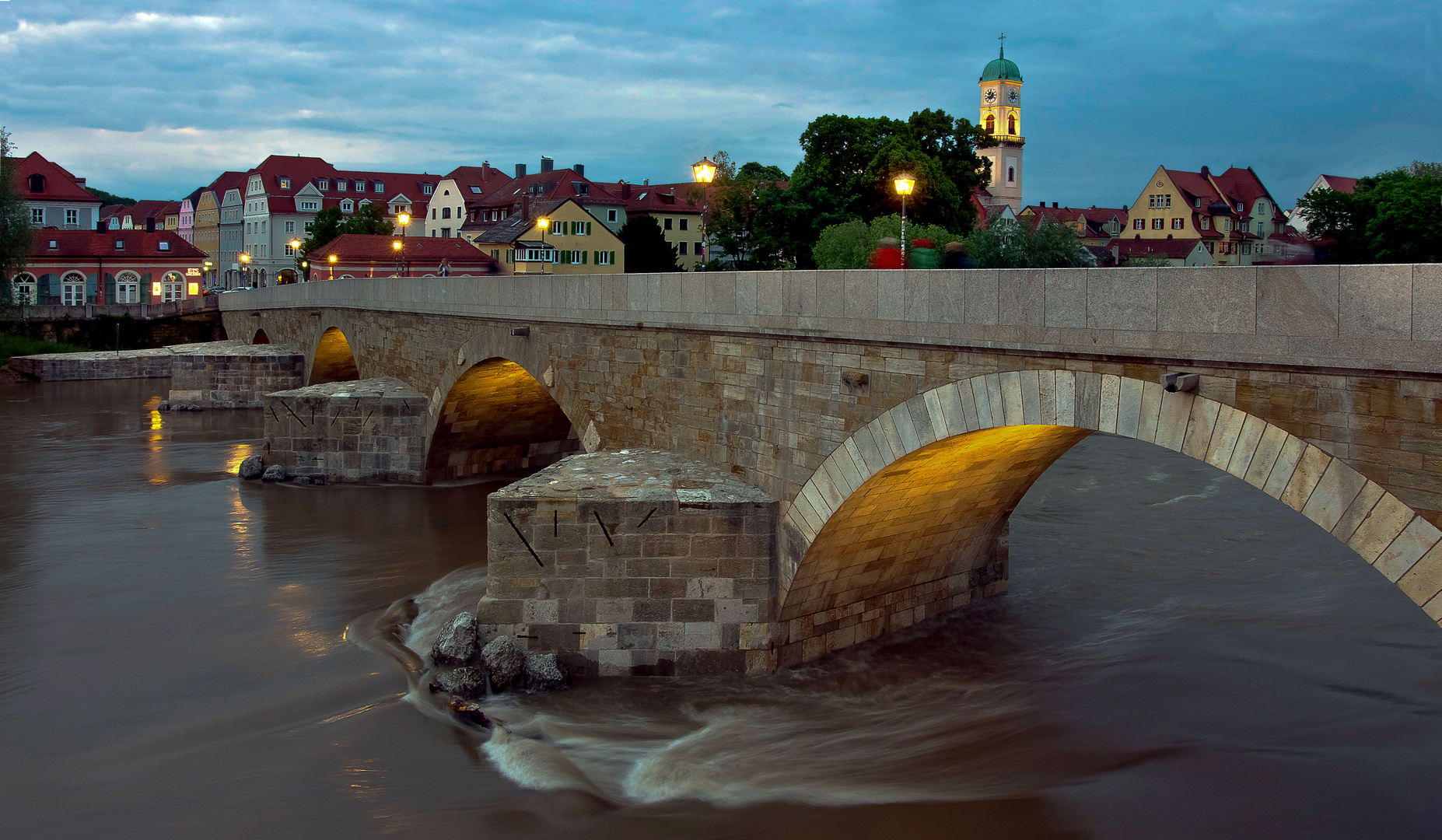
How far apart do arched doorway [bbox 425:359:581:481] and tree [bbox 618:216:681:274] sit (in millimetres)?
16366

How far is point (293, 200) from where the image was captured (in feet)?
264

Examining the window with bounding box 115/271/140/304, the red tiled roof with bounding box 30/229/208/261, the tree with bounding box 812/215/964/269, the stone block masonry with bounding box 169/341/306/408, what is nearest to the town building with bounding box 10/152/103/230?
the red tiled roof with bounding box 30/229/208/261

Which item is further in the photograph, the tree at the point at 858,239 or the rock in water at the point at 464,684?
the tree at the point at 858,239

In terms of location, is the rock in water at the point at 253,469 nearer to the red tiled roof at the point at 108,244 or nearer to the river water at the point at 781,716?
the river water at the point at 781,716

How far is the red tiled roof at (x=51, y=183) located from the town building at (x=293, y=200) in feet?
37.7

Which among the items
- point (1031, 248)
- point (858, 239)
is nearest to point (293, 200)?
point (858, 239)

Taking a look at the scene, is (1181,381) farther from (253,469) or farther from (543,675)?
(253,469)

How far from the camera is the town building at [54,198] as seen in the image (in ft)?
223

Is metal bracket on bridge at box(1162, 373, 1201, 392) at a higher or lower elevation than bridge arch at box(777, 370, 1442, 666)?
higher

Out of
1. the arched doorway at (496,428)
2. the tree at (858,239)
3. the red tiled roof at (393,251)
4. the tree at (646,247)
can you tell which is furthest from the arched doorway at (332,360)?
the red tiled roof at (393,251)

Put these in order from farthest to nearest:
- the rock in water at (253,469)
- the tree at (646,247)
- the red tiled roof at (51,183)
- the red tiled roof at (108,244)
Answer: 1. the red tiled roof at (51,183)
2. the red tiled roof at (108,244)
3. the tree at (646,247)
4. the rock in water at (253,469)

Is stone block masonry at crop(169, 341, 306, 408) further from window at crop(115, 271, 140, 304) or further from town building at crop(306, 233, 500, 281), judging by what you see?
window at crop(115, 271, 140, 304)

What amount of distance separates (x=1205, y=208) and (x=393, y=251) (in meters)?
45.1

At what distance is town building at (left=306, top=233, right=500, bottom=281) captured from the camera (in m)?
58.8
